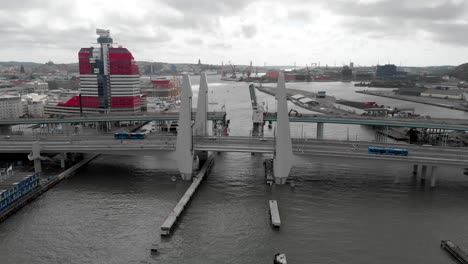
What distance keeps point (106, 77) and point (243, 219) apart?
116ft

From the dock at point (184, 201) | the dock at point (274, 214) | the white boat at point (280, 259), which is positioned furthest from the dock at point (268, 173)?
the white boat at point (280, 259)

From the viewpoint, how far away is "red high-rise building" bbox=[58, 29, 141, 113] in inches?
1816

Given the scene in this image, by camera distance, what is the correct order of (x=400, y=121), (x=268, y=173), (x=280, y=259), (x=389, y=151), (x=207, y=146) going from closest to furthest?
(x=280, y=259) → (x=389, y=151) → (x=268, y=173) → (x=207, y=146) → (x=400, y=121)

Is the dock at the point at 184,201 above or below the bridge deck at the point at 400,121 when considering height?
below

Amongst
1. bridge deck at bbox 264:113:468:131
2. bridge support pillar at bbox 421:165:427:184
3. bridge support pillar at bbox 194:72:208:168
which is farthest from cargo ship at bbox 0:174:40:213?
bridge deck at bbox 264:113:468:131

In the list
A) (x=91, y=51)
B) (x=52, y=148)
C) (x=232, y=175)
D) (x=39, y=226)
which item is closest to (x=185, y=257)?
(x=39, y=226)

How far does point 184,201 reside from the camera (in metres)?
18.5

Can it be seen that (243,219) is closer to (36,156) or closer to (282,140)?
(282,140)

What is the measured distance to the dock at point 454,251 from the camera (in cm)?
1344

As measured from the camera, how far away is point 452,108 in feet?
209

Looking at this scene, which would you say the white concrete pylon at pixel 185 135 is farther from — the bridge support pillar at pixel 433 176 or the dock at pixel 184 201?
the bridge support pillar at pixel 433 176

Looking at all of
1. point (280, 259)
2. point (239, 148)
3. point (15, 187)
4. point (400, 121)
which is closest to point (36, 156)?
point (15, 187)

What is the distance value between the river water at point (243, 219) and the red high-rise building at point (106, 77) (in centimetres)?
2352

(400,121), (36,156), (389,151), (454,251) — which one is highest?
(400,121)
